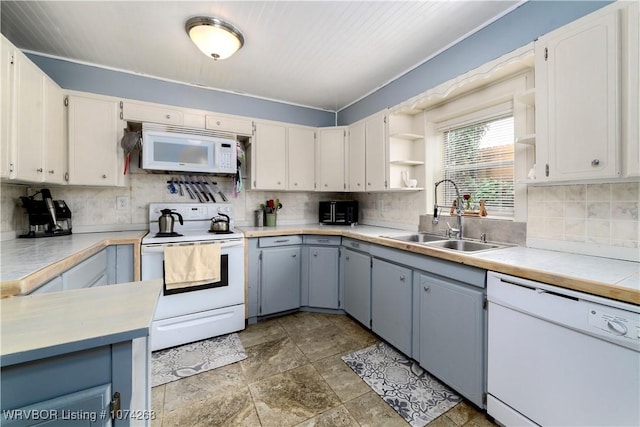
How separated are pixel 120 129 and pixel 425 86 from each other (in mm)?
2804

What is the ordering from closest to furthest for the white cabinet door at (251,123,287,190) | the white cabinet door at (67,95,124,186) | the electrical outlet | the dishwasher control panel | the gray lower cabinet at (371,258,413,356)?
1. the dishwasher control panel
2. the gray lower cabinet at (371,258,413,356)
3. the white cabinet door at (67,95,124,186)
4. the electrical outlet
5. the white cabinet door at (251,123,287,190)

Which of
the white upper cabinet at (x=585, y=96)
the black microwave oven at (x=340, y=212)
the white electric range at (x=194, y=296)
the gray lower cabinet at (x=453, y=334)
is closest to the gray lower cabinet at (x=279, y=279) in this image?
the white electric range at (x=194, y=296)

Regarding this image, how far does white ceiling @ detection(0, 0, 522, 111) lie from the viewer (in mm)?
1771

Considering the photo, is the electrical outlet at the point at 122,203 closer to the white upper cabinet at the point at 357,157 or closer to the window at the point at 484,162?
the white upper cabinet at the point at 357,157

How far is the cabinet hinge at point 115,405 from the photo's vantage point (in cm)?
73

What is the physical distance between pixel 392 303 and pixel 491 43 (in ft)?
6.83

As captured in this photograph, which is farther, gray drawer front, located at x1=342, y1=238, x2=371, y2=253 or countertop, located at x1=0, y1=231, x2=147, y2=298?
gray drawer front, located at x1=342, y1=238, x2=371, y2=253

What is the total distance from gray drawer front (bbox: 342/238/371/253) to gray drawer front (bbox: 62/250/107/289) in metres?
2.02

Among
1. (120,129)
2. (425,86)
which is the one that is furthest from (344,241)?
(120,129)

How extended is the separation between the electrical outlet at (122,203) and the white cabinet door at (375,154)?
249 centimetres

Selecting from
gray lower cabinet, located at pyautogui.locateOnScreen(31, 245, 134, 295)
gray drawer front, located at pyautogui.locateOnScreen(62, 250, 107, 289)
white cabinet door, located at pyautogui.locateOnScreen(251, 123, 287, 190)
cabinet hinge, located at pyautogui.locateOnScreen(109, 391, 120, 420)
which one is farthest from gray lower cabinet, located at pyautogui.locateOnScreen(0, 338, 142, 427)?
white cabinet door, located at pyautogui.locateOnScreen(251, 123, 287, 190)

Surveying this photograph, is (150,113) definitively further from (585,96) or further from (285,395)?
(585,96)

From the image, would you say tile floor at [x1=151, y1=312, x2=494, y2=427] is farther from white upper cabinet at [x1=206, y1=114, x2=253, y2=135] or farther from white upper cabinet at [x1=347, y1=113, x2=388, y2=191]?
white upper cabinet at [x1=206, y1=114, x2=253, y2=135]

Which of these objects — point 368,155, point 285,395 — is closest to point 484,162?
point 368,155
